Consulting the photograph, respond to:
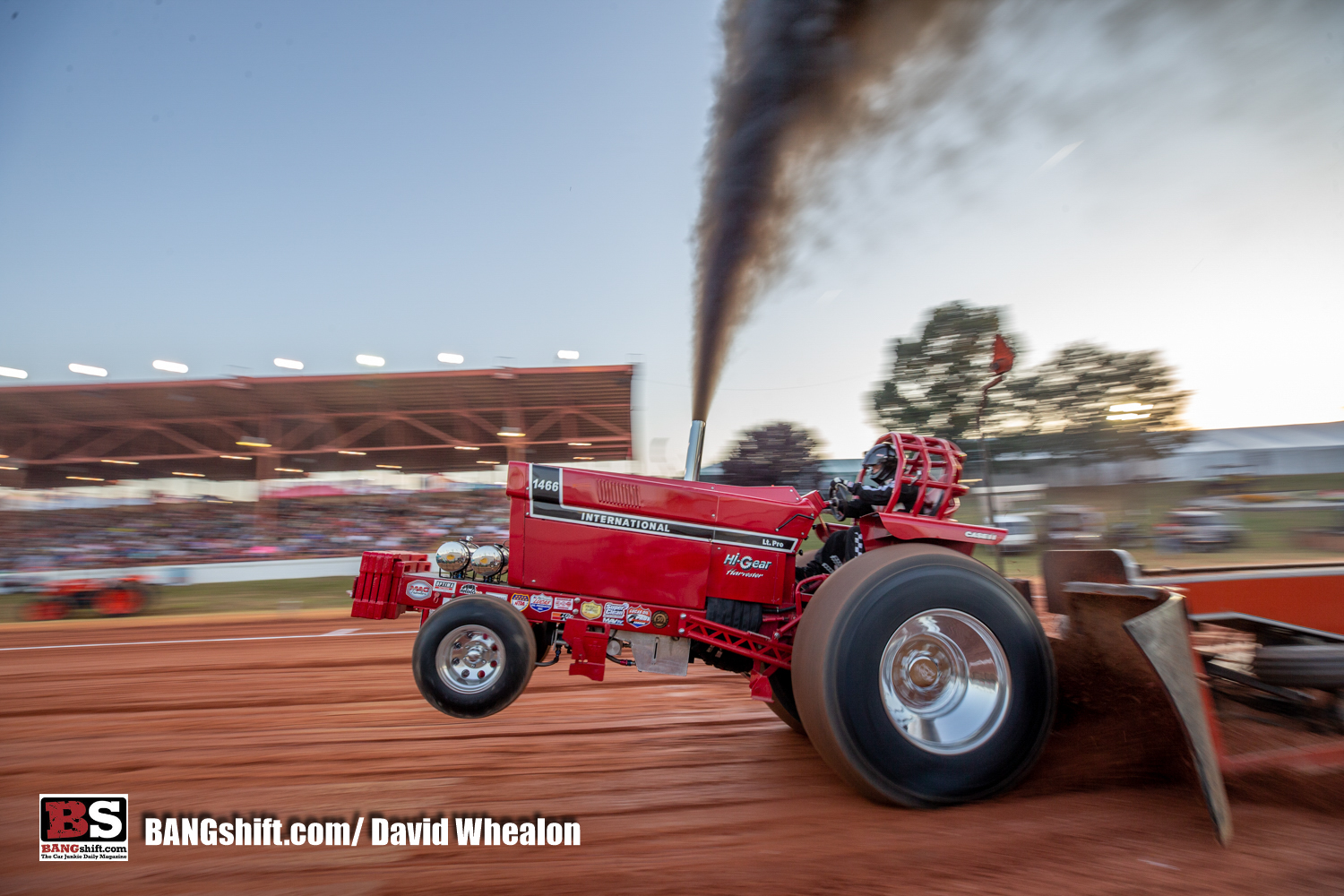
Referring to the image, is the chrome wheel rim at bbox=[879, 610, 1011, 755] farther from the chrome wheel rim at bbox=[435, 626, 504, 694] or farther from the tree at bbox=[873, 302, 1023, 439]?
the tree at bbox=[873, 302, 1023, 439]

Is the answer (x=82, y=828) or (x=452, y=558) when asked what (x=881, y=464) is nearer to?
(x=452, y=558)

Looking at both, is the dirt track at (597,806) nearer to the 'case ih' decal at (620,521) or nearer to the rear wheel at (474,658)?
the rear wheel at (474,658)

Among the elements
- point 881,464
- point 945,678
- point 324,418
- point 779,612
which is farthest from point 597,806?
point 324,418

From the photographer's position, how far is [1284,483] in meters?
15.7

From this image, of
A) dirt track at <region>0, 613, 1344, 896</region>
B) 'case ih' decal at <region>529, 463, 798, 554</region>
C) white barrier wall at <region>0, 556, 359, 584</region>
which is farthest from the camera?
white barrier wall at <region>0, 556, 359, 584</region>

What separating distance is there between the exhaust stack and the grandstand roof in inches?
428

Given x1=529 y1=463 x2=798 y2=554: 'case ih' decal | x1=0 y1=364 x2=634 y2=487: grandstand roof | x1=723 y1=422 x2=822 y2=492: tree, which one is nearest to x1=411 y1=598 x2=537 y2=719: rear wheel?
x1=529 y1=463 x2=798 y2=554: 'case ih' decal

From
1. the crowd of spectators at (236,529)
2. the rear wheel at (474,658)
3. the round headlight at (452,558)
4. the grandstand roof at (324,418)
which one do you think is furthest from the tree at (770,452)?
the crowd of spectators at (236,529)

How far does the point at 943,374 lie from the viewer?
610 inches

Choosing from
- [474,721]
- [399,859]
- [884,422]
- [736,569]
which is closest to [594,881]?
[399,859]

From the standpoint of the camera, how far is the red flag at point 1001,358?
128 inches

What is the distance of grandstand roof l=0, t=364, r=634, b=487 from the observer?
51.5ft

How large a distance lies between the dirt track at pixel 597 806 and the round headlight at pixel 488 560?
0.94 m

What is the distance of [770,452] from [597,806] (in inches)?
314
